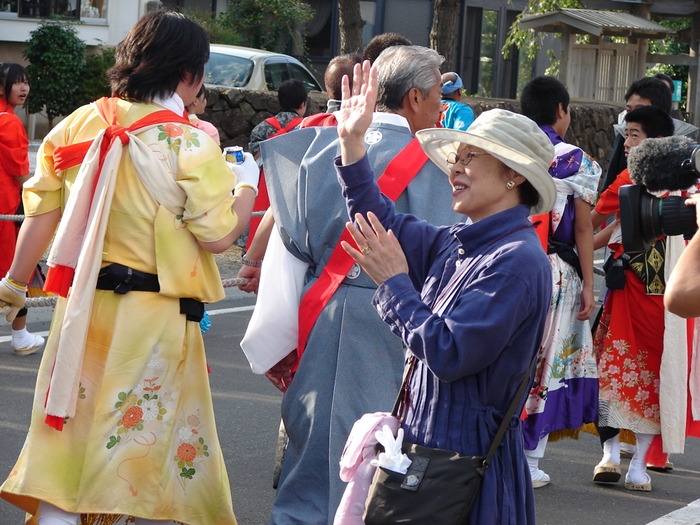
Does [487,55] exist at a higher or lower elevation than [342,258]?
higher

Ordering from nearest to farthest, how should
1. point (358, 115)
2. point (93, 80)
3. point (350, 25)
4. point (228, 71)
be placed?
point (358, 115)
point (350, 25)
point (228, 71)
point (93, 80)

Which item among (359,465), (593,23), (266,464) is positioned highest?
(593,23)

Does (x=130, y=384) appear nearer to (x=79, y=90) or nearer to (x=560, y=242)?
(x=560, y=242)

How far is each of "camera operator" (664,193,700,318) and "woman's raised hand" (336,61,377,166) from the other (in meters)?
0.98

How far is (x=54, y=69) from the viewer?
57.4 feet

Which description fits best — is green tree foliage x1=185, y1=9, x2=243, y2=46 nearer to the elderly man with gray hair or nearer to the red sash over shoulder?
the elderly man with gray hair

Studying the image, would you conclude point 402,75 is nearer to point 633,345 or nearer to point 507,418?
point 507,418

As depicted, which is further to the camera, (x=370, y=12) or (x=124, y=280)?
(x=370, y=12)

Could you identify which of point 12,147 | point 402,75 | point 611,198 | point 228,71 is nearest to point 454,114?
point 611,198

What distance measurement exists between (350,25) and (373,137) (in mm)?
11135

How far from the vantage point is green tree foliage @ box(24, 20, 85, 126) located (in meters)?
17.4

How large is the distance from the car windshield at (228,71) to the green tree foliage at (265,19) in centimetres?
697

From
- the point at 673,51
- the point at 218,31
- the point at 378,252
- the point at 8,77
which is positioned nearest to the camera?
the point at 378,252

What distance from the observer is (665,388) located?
204 inches
